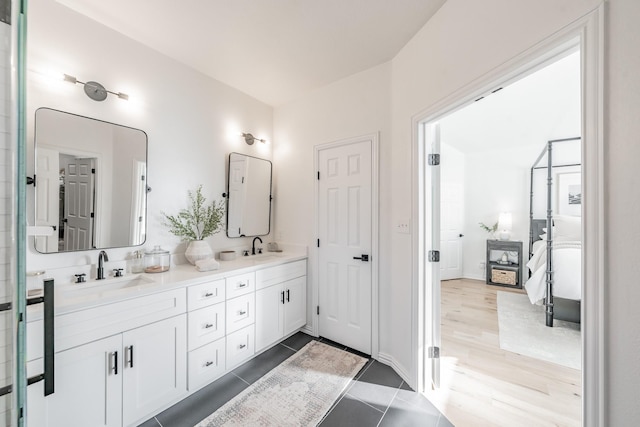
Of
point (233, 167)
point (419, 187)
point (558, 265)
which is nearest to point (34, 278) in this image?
point (233, 167)

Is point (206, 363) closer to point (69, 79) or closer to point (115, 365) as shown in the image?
point (115, 365)

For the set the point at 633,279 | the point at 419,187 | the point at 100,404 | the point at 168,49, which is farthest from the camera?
the point at 168,49

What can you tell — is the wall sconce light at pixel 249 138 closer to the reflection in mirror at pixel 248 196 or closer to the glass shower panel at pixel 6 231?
the reflection in mirror at pixel 248 196

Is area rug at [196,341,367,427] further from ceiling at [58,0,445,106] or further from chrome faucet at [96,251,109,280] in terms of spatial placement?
ceiling at [58,0,445,106]

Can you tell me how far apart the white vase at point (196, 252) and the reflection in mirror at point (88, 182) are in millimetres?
367

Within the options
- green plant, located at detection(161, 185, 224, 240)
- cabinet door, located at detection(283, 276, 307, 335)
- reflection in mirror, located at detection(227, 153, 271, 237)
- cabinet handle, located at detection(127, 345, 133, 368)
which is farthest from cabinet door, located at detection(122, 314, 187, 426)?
reflection in mirror, located at detection(227, 153, 271, 237)

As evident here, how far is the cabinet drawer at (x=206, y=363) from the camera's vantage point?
73.4 inches

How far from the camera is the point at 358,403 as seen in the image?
184cm

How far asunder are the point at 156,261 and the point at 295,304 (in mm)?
1420

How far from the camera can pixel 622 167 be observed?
2.65 ft

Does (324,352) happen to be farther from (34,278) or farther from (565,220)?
(565,220)

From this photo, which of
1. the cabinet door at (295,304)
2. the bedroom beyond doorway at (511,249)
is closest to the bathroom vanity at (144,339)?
the cabinet door at (295,304)

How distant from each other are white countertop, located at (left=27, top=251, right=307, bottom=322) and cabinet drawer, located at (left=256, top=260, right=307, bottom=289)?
6 cm

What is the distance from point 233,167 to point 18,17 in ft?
6.31
